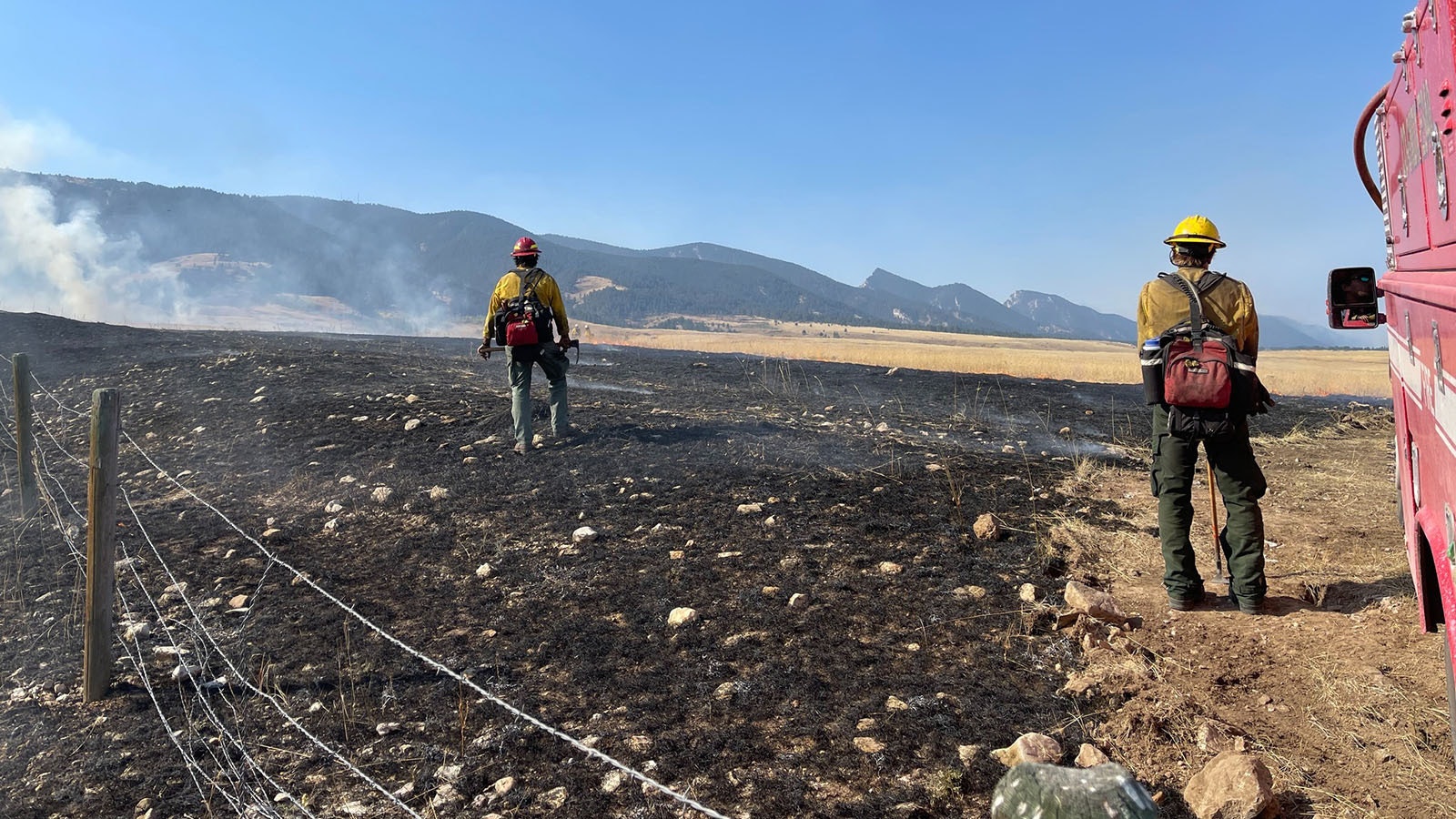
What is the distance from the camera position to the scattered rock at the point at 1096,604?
4.06 m

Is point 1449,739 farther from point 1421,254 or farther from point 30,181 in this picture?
point 30,181

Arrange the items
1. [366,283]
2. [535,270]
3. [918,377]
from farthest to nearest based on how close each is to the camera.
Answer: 1. [366,283]
2. [918,377]
3. [535,270]

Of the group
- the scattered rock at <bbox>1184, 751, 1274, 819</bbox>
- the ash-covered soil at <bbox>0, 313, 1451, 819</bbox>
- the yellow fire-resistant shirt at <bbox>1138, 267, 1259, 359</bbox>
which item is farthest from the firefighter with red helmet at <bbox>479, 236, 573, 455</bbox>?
the scattered rock at <bbox>1184, 751, 1274, 819</bbox>

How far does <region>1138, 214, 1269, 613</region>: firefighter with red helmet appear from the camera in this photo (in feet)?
13.7

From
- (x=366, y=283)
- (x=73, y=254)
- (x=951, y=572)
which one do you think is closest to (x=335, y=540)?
(x=951, y=572)

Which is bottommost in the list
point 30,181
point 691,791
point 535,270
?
point 691,791

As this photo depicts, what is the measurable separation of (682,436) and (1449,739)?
21.1 ft

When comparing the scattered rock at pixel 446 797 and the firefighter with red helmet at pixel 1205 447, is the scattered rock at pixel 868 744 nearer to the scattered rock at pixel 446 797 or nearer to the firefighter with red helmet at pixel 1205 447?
the scattered rock at pixel 446 797

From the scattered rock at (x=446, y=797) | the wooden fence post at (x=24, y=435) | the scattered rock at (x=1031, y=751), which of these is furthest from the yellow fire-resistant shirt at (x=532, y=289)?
the scattered rock at (x=1031, y=751)

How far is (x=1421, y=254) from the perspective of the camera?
9.04 ft

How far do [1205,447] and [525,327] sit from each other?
5409 mm

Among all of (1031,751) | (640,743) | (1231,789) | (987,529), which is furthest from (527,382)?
(1231,789)

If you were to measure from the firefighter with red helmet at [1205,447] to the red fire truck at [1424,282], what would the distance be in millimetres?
591

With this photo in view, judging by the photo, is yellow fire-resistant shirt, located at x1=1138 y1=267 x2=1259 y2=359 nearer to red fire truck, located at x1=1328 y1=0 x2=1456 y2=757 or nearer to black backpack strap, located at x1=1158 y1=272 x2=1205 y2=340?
black backpack strap, located at x1=1158 y1=272 x2=1205 y2=340
